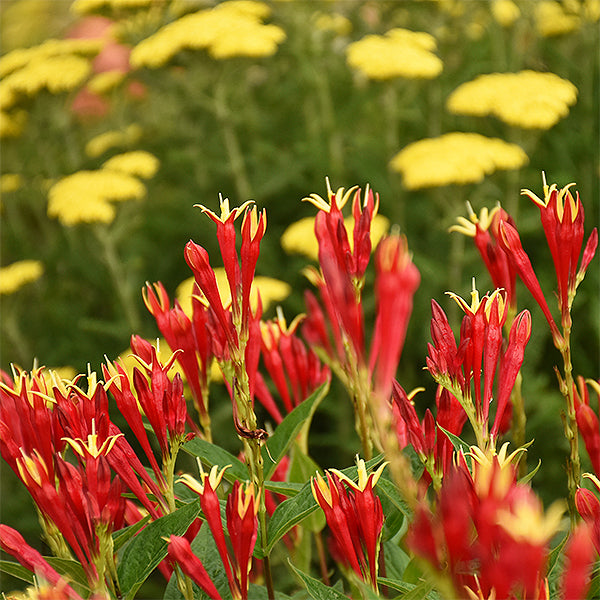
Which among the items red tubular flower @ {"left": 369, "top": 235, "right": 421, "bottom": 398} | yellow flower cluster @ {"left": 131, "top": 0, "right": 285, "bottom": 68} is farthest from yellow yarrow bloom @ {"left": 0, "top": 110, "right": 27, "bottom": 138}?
red tubular flower @ {"left": 369, "top": 235, "right": 421, "bottom": 398}

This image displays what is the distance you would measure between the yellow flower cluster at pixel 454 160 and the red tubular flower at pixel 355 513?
4.47ft

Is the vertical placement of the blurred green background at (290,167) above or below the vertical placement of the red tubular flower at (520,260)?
below

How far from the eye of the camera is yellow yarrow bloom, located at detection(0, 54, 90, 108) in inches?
82.8

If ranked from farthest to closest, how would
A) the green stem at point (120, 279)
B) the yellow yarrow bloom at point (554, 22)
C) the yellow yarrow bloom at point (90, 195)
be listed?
the yellow yarrow bloom at point (554, 22) < the green stem at point (120, 279) < the yellow yarrow bloom at point (90, 195)

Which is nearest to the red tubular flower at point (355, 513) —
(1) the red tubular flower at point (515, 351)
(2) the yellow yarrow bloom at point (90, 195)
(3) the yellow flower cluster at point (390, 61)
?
(1) the red tubular flower at point (515, 351)

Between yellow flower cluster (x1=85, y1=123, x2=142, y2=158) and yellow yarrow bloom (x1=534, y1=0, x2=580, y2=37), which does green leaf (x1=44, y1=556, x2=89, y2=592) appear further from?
yellow yarrow bloom (x1=534, y1=0, x2=580, y2=37)

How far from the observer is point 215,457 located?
0.61 metres

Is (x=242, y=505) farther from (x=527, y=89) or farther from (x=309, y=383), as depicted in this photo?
(x=527, y=89)

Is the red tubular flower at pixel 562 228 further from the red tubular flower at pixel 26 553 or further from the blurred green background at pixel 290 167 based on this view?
the blurred green background at pixel 290 167

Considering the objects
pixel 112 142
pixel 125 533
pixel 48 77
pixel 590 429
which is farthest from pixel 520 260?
pixel 112 142

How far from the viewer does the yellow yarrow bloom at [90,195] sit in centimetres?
188

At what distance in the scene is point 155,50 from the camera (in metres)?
2.01

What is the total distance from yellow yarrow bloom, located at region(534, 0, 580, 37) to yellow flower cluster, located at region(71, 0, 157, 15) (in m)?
1.22

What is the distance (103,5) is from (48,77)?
30 centimetres
